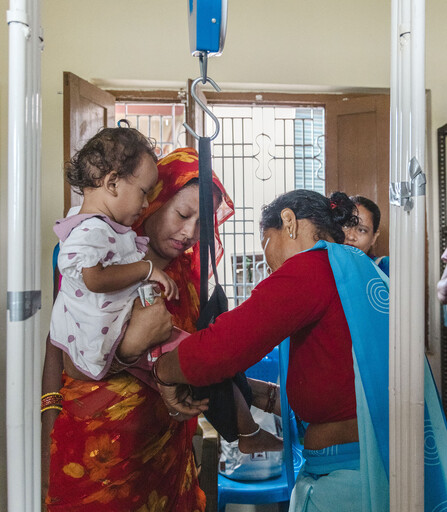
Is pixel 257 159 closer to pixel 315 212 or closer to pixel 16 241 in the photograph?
pixel 315 212

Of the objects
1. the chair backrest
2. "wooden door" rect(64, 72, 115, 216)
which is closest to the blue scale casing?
the chair backrest

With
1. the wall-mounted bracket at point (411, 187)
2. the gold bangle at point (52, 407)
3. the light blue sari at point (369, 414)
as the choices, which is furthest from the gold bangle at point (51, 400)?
the wall-mounted bracket at point (411, 187)

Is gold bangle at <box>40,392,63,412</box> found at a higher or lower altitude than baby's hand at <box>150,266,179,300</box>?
lower

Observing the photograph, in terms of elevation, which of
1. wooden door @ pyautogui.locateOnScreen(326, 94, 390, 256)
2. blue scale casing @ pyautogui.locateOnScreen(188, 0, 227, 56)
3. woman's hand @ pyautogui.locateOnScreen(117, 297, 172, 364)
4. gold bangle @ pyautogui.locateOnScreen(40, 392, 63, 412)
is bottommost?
gold bangle @ pyautogui.locateOnScreen(40, 392, 63, 412)

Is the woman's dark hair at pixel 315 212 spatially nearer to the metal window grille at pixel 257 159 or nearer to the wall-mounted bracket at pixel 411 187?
the wall-mounted bracket at pixel 411 187

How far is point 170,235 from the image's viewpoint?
1.40 metres

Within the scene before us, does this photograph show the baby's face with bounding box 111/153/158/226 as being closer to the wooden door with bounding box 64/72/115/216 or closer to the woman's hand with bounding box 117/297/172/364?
the woman's hand with bounding box 117/297/172/364

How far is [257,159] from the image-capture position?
416 centimetres

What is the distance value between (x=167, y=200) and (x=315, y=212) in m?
0.44

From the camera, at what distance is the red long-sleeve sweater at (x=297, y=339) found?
0.93m

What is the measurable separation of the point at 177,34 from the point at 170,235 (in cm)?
248

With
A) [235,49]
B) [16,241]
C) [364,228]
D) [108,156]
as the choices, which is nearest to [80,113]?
[235,49]

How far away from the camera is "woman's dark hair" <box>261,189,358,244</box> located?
3.97 feet

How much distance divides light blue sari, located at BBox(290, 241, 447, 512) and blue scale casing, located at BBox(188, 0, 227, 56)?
459 mm
